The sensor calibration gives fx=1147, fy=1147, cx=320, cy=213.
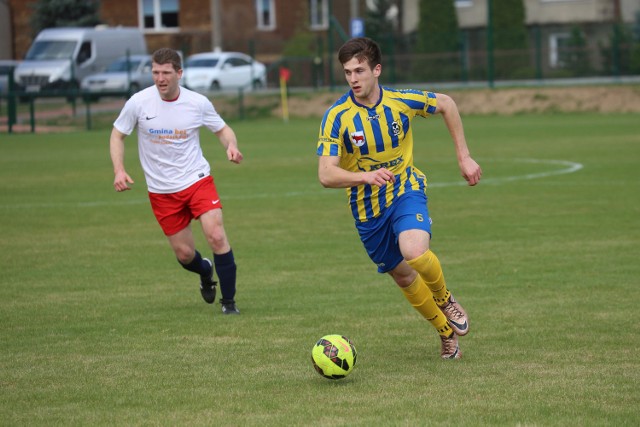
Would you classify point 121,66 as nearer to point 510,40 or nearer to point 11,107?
point 11,107

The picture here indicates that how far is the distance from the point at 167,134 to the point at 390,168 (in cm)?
283

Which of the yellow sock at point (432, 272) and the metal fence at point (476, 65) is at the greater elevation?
the metal fence at point (476, 65)

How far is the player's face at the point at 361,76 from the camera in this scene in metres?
7.37

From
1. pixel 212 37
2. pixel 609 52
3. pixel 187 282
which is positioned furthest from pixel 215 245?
pixel 212 37

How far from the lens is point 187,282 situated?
11289 millimetres

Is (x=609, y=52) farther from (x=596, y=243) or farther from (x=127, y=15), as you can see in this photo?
(x=596, y=243)

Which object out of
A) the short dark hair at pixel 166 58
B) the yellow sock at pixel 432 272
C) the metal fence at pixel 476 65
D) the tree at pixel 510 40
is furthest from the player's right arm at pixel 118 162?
the tree at pixel 510 40

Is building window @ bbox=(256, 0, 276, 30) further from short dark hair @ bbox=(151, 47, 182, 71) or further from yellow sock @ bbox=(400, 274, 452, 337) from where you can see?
yellow sock @ bbox=(400, 274, 452, 337)

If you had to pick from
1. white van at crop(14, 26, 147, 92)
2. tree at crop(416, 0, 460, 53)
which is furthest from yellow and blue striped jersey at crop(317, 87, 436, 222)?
tree at crop(416, 0, 460, 53)

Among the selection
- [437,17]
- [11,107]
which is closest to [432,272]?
[11,107]

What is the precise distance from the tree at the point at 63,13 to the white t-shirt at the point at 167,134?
50.8m

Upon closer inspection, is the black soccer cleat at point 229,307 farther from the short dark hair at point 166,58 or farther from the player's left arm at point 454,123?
the player's left arm at point 454,123

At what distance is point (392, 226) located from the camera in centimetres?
758

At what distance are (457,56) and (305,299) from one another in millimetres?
39824
